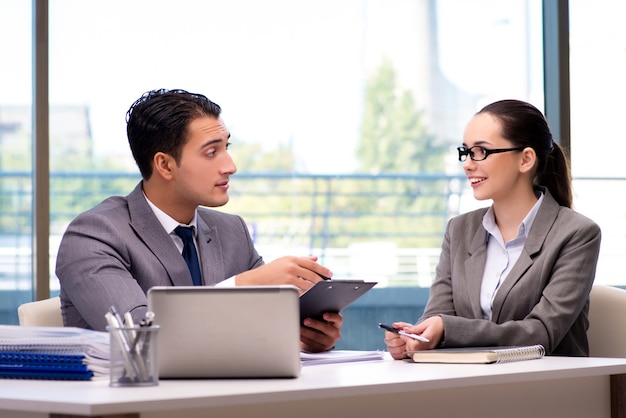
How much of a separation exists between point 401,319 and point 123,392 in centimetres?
255

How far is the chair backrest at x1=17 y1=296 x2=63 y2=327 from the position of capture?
231cm

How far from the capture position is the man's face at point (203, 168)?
8.22 ft

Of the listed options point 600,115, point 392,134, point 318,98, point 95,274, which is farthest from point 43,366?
point 600,115

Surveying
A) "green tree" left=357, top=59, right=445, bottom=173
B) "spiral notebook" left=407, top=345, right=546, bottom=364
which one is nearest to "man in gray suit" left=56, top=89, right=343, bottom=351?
"spiral notebook" left=407, top=345, right=546, bottom=364

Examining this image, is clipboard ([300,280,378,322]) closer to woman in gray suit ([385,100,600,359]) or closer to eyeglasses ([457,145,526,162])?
woman in gray suit ([385,100,600,359])

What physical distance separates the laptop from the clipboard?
26 cm

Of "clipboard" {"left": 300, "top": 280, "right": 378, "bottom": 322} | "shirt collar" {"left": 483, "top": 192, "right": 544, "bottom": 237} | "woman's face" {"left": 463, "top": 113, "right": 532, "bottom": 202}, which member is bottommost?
"clipboard" {"left": 300, "top": 280, "right": 378, "bottom": 322}

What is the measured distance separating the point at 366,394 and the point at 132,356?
0.41m

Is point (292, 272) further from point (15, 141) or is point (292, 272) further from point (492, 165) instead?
point (15, 141)

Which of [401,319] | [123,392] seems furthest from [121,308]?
[401,319]

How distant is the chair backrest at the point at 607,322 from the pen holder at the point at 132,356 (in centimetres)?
146

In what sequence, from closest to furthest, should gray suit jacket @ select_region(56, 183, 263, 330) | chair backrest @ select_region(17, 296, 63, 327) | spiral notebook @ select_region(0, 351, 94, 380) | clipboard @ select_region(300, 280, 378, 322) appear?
spiral notebook @ select_region(0, 351, 94, 380)
clipboard @ select_region(300, 280, 378, 322)
gray suit jacket @ select_region(56, 183, 263, 330)
chair backrest @ select_region(17, 296, 63, 327)

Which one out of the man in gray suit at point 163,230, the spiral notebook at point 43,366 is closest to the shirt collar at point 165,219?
the man in gray suit at point 163,230

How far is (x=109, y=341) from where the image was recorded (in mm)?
1613
